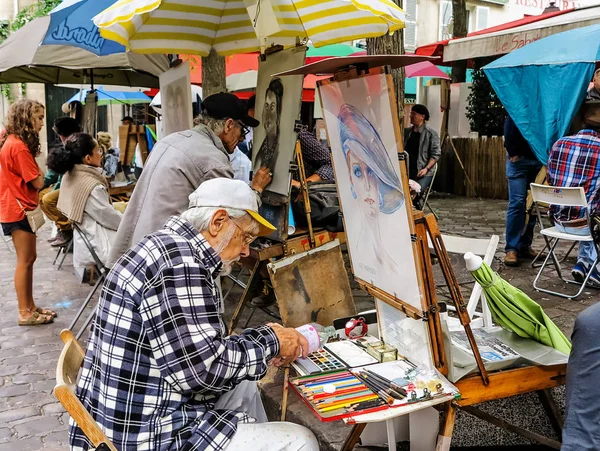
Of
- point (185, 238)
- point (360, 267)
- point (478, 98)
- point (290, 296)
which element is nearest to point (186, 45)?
point (290, 296)

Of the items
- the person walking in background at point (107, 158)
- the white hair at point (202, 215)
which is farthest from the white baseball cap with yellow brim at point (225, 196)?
the person walking in background at point (107, 158)

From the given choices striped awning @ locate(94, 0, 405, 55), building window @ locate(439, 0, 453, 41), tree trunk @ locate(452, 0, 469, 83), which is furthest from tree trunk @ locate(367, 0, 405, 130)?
building window @ locate(439, 0, 453, 41)

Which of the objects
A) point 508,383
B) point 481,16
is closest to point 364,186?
point 508,383

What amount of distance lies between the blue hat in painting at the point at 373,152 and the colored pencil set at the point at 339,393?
612mm

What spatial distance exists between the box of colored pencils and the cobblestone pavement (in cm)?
179

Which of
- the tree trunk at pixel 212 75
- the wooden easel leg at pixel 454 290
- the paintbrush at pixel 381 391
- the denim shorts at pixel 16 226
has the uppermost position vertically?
the tree trunk at pixel 212 75

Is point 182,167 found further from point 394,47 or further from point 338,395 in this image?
point 394,47

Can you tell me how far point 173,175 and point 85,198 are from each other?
1.93m

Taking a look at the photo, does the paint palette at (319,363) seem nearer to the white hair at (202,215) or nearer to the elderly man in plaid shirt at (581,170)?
the white hair at (202,215)

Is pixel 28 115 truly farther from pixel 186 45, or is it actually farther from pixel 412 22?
pixel 412 22

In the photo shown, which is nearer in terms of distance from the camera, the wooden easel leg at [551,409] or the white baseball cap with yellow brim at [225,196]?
the white baseball cap with yellow brim at [225,196]

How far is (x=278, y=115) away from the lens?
3691 millimetres

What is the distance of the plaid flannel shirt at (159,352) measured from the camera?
181 centimetres

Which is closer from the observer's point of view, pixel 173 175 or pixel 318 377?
pixel 318 377
